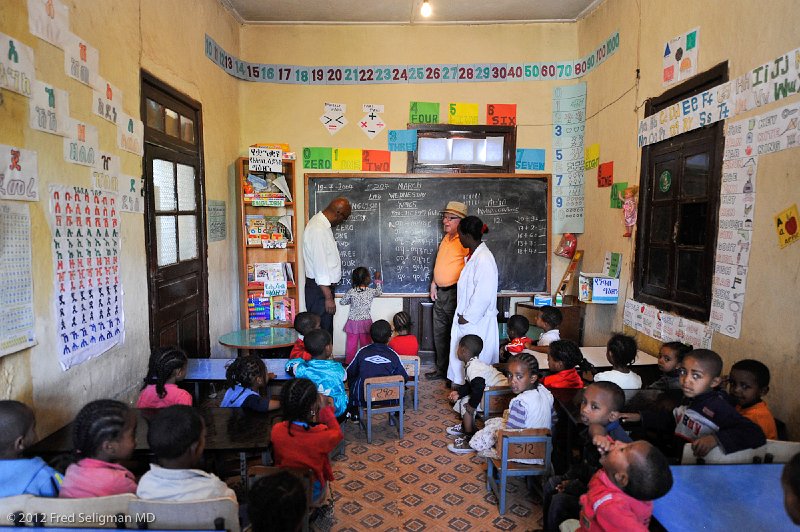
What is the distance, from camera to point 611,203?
4355mm

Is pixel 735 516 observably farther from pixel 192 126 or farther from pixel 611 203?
pixel 192 126

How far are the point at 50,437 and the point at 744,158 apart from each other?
365cm

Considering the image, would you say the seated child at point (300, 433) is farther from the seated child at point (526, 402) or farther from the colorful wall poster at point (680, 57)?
the colorful wall poster at point (680, 57)

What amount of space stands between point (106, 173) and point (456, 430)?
9.10ft

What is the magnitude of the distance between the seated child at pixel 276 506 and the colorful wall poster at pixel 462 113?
4.33 m

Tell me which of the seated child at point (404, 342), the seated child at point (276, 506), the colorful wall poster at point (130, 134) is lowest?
the seated child at point (404, 342)

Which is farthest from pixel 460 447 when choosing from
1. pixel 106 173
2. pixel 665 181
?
pixel 106 173

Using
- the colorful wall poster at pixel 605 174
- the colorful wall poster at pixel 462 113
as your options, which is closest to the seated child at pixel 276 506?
the colorful wall poster at pixel 605 174

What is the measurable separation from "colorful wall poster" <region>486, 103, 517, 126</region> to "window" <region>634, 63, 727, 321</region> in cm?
160

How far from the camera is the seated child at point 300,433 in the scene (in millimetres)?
2113

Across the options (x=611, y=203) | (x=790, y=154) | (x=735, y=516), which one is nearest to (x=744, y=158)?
(x=790, y=154)

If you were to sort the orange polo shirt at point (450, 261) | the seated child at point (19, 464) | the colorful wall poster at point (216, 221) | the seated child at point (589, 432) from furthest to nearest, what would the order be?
the orange polo shirt at point (450, 261)
the colorful wall poster at point (216, 221)
the seated child at point (589, 432)
the seated child at point (19, 464)

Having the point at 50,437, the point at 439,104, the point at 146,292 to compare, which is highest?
the point at 439,104

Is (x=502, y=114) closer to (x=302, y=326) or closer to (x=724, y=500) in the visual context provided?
(x=302, y=326)
